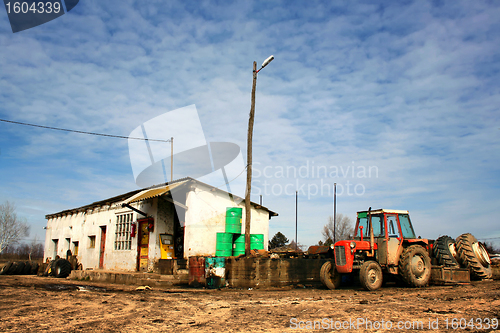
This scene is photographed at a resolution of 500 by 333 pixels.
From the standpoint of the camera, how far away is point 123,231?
19.5 meters

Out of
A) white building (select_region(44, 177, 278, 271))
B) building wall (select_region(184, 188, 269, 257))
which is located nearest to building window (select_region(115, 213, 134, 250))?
white building (select_region(44, 177, 278, 271))

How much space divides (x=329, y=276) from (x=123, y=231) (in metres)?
12.4

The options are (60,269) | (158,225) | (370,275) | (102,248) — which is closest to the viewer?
(370,275)

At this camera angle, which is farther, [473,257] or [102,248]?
[102,248]

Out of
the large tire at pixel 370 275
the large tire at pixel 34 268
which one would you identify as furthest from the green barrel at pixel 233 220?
the large tire at pixel 34 268

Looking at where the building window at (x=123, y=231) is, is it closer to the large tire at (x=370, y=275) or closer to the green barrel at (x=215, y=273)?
the green barrel at (x=215, y=273)

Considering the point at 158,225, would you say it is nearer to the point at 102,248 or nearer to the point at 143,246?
the point at 143,246

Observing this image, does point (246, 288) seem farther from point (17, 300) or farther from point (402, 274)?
point (17, 300)

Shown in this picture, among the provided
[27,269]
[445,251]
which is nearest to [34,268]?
[27,269]

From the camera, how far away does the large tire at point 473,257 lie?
39.4ft

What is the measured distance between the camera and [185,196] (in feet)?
53.6

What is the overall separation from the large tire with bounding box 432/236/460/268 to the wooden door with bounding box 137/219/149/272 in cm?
1235

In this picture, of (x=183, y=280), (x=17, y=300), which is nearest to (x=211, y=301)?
(x=17, y=300)

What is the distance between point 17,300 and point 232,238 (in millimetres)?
8827
